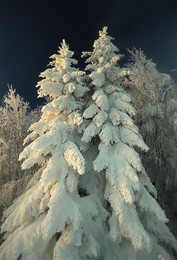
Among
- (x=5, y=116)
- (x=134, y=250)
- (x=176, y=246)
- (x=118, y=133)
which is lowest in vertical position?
(x=176, y=246)

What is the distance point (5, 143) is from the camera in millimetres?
11594

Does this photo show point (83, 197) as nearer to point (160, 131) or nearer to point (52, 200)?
point (52, 200)

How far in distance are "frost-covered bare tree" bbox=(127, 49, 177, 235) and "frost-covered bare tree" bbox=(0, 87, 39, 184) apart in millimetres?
8290

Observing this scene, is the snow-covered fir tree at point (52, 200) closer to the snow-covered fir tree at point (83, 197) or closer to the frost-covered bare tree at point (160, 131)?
the snow-covered fir tree at point (83, 197)

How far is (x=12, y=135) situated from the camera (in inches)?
496

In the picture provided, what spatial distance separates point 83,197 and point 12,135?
8313mm

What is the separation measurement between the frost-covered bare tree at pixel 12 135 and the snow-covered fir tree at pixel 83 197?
568 cm

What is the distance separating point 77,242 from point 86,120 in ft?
16.8

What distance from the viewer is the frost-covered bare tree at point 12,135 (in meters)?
12.0

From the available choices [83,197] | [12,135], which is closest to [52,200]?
[83,197]

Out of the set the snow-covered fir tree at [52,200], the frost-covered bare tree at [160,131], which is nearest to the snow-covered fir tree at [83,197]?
the snow-covered fir tree at [52,200]

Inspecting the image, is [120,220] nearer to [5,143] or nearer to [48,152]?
[48,152]

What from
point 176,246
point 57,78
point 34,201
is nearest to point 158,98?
point 57,78

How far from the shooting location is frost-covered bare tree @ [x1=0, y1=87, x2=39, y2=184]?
39.3 ft
